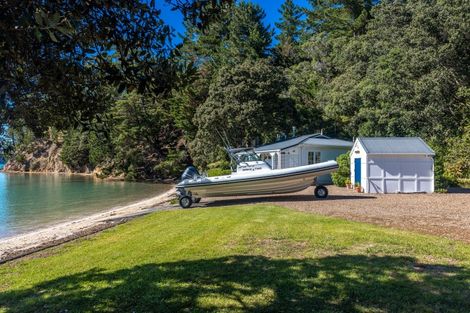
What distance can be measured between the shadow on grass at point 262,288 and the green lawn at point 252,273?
0.01 m

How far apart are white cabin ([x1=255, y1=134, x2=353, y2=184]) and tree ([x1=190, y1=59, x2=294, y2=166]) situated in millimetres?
6718

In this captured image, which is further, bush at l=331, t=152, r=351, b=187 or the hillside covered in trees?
bush at l=331, t=152, r=351, b=187

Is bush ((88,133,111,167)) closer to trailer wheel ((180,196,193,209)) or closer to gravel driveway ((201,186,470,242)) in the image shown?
gravel driveway ((201,186,470,242))

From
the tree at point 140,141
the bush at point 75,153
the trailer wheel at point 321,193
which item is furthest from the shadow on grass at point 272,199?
the bush at point 75,153

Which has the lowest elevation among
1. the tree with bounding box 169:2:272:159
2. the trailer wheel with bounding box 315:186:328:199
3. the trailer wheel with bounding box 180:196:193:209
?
the trailer wheel with bounding box 180:196:193:209

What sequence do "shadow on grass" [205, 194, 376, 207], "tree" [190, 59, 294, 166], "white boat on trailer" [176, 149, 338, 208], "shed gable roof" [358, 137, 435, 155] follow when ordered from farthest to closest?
"tree" [190, 59, 294, 166] < "shed gable roof" [358, 137, 435, 155] < "shadow on grass" [205, 194, 376, 207] < "white boat on trailer" [176, 149, 338, 208]

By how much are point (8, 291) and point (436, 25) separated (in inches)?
1133

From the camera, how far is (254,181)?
609 inches

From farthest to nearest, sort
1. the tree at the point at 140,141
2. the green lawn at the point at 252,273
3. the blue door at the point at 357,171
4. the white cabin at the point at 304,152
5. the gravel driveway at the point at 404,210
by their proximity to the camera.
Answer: the tree at the point at 140,141, the white cabin at the point at 304,152, the blue door at the point at 357,171, the gravel driveway at the point at 404,210, the green lawn at the point at 252,273

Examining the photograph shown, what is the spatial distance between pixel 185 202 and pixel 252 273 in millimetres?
9917

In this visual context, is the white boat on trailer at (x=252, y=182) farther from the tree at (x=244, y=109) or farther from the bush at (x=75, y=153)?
the bush at (x=75, y=153)

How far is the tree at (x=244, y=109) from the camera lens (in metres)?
31.7

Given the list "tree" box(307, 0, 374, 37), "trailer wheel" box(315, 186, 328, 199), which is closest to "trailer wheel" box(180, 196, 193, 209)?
"trailer wheel" box(315, 186, 328, 199)

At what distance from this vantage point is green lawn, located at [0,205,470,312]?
4250 millimetres
